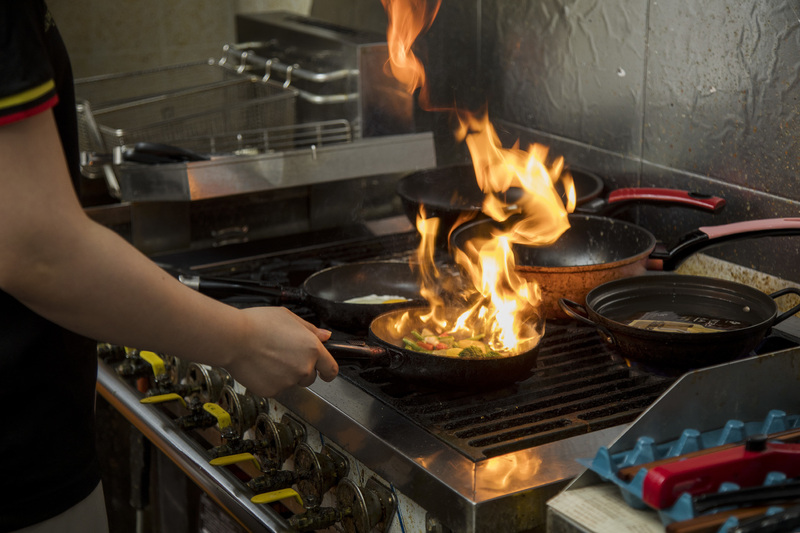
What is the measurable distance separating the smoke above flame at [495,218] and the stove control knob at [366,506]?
0.95ft

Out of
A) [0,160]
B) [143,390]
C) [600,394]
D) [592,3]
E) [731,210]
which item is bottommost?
[143,390]

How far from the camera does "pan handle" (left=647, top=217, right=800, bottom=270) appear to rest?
137 cm

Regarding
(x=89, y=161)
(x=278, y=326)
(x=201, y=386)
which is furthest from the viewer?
(x=89, y=161)

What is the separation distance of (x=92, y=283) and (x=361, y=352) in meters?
0.45

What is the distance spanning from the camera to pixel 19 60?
0.73 metres

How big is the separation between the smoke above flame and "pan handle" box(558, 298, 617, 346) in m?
0.05

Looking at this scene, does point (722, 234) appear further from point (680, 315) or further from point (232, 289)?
point (232, 289)

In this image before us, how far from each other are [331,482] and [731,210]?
92cm

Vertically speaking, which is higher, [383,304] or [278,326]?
[278,326]

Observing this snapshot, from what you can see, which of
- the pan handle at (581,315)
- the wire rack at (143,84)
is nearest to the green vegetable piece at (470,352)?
the pan handle at (581,315)

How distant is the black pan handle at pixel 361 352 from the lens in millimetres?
1145

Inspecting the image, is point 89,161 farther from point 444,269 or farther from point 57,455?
point 57,455

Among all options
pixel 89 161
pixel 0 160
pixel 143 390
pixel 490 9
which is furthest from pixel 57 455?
pixel 490 9

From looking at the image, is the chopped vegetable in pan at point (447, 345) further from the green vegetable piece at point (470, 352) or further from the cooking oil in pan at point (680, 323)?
the cooking oil in pan at point (680, 323)
